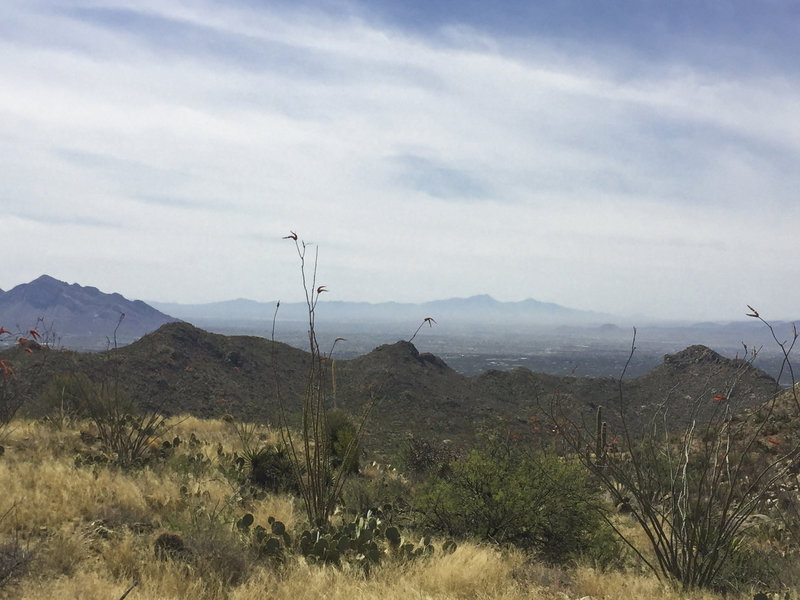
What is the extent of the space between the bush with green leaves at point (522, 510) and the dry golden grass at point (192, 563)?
882 mm

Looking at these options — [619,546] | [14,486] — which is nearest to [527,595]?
[619,546]

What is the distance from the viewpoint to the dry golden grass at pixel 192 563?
14.8 feet

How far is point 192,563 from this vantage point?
4.93 m

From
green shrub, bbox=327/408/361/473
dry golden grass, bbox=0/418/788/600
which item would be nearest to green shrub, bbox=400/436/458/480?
green shrub, bbox=327/408/361/473

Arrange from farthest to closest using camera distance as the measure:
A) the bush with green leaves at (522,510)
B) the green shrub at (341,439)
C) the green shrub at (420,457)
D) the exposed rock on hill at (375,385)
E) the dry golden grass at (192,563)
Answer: the exposed rock on hill at (375,385) → the green shrub at (420,457) → the green shrub at (341,439) → the bush with green leaves at (522,510) → the dry golden grass at (192,563)

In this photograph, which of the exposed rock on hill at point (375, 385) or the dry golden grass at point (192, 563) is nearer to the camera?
the dry golden grass at point (192, 563)

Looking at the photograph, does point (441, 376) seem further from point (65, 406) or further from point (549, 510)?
point (549, 510)

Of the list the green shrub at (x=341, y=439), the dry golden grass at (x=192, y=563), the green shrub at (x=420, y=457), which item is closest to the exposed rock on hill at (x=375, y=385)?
the green shrub at (x=420, y=457)

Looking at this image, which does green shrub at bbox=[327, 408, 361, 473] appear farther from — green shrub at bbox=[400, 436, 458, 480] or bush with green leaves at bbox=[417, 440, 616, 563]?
bush with green leaves at bbox=[417, 440, 616, 563]

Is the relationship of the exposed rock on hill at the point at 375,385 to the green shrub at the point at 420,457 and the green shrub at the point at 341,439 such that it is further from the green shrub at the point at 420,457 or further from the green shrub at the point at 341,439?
the green shrub at the point at 341,439

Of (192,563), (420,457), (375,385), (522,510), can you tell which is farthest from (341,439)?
(375,385)

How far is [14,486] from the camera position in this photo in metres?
6.79

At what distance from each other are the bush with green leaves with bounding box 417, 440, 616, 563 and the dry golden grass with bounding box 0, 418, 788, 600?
0.88 metres

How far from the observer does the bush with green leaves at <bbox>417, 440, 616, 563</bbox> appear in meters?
7.17
